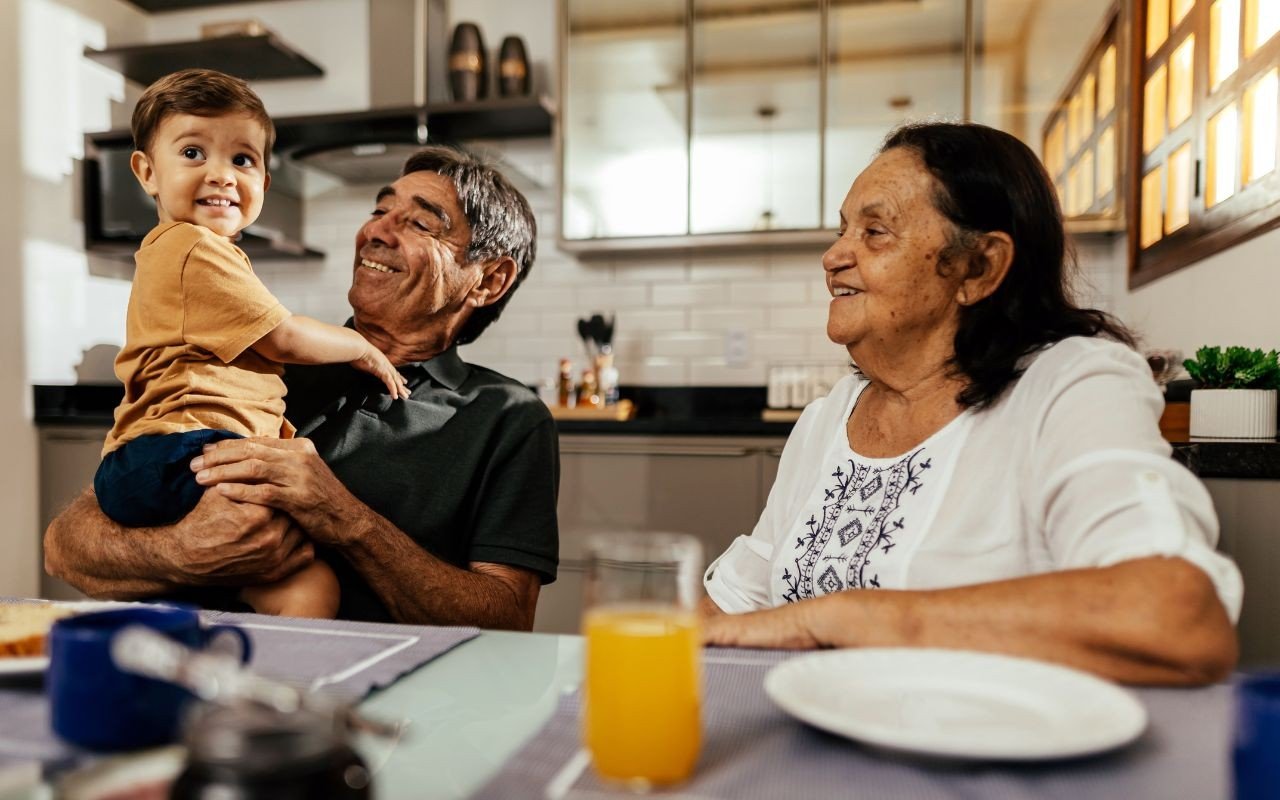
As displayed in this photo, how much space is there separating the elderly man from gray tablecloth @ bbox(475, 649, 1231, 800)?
0.79 meters

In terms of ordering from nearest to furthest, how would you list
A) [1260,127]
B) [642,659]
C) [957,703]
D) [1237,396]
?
1. [642,659]
2. [957,703]
3. [1237,396]
4. [1260,127]

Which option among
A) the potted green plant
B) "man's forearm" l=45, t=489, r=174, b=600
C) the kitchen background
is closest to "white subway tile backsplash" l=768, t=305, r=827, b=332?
the kitchen background

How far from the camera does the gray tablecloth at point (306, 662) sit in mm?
679

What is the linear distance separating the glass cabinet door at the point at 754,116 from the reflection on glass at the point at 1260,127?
1.44m

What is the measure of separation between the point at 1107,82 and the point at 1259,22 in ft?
3.72

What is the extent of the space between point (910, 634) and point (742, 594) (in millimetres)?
503

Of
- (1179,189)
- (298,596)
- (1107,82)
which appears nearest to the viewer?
(298,596)

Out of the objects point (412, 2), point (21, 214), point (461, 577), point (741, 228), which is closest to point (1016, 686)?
point (461, 577)

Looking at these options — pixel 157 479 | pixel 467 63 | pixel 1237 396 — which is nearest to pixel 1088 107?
pixel 1237 396

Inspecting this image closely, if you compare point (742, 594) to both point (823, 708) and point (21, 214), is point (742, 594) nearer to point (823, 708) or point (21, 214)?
point (823, 708)

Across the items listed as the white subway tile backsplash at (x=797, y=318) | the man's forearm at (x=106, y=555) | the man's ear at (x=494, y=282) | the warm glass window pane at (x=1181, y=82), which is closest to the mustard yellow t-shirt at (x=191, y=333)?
the man's forearm at (x=106, y=555)

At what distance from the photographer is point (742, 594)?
1.38 meters

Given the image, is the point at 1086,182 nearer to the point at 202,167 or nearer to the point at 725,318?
the point at 725,318

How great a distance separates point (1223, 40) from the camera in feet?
7.41
